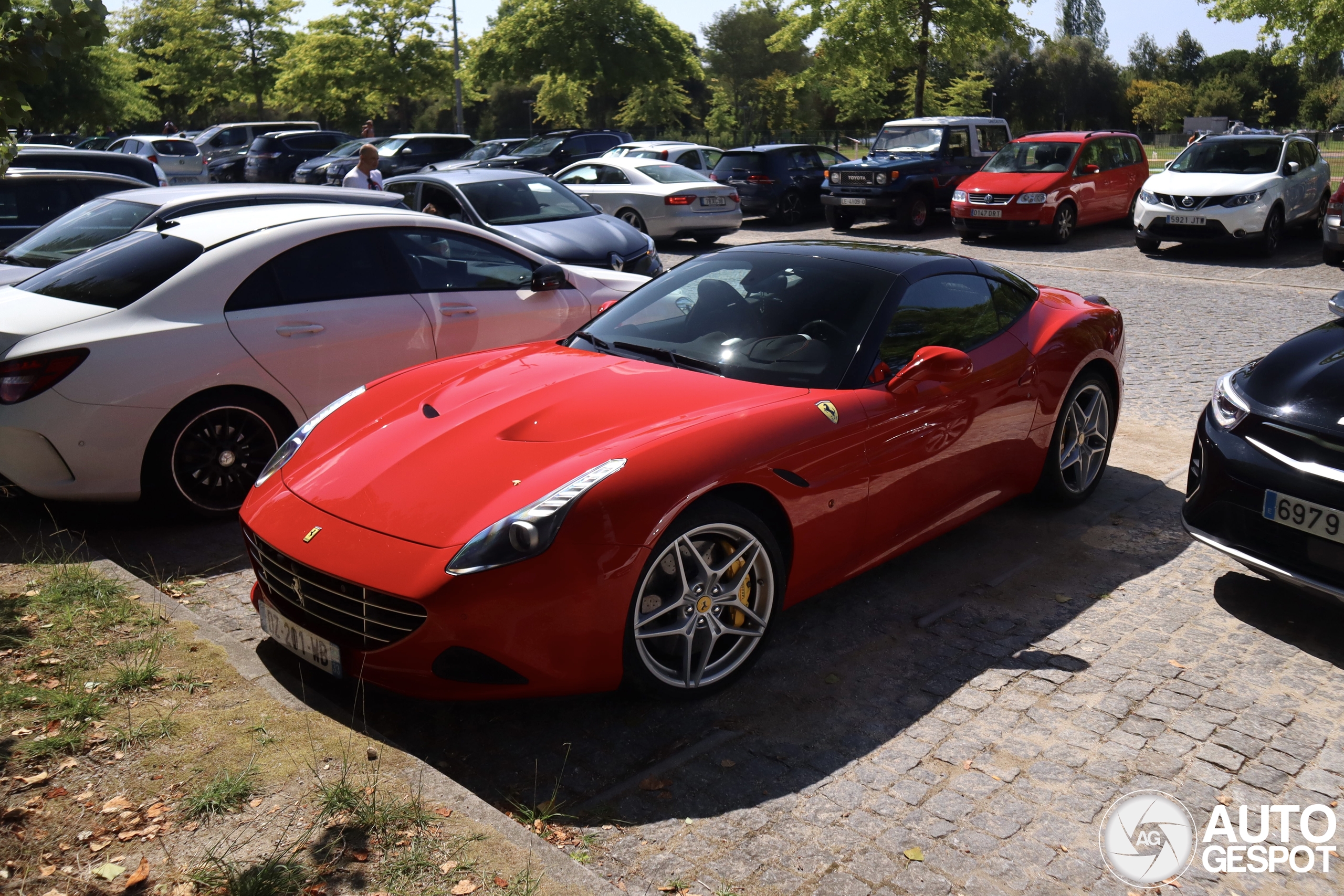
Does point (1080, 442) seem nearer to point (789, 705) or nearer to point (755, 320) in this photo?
point (755, 320)

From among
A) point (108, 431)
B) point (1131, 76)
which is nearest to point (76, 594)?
point (108, 431)

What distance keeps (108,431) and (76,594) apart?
989 millimetres

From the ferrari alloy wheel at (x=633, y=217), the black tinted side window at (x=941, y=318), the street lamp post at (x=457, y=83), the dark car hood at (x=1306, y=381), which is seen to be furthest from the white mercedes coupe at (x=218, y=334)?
the street lamp post at (x=457, y=83)

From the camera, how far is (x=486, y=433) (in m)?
3.96

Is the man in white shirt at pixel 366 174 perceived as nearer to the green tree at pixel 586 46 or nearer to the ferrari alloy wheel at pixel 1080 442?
the ferrari alloy wheel at pixel 1080 442

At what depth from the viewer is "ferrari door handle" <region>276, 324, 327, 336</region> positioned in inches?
229

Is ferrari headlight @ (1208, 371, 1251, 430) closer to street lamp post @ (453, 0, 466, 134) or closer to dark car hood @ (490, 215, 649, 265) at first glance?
dark car hood @ (490, 215, 649, 265)

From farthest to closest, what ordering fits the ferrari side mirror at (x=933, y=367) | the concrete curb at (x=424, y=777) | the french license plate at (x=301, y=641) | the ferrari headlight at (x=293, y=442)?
the ferrari side mirror at (x=933, y=367) → the ferrari headlight at (x=293, y=442) → the french license plate at (x=301, y=641) → the concrete curb at (x=424, y=777)

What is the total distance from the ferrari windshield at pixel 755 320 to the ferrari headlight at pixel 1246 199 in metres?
13.5

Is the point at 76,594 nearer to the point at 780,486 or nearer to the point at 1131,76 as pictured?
the point at 780,486

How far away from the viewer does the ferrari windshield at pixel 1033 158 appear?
18.2 metres

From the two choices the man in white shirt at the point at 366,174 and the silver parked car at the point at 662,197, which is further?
the silver parked car at the point at 662,197

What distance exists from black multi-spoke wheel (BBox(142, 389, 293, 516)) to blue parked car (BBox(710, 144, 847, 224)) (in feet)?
53.3

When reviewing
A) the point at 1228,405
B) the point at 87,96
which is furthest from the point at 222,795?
the point at 87,96
